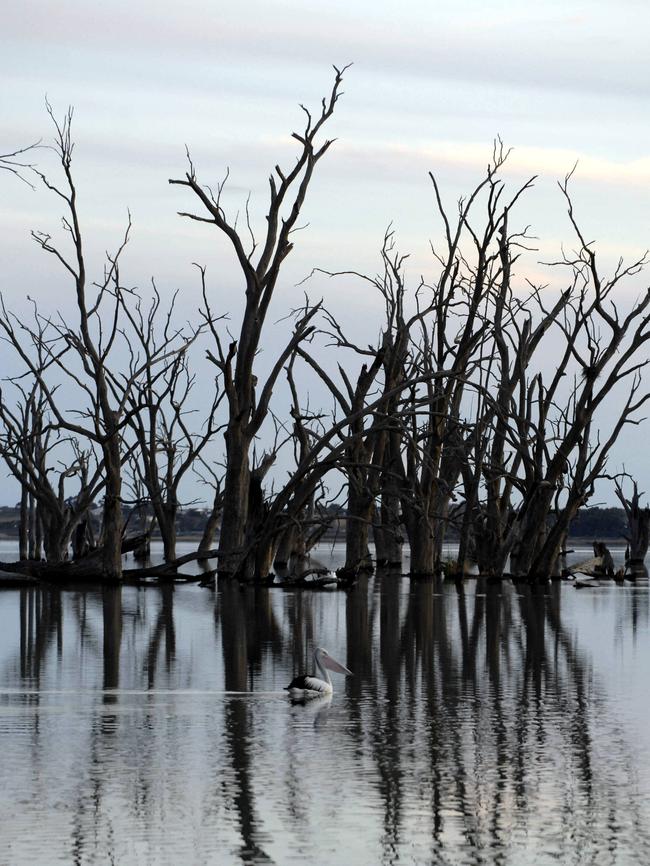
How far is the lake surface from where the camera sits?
6863 millimetres

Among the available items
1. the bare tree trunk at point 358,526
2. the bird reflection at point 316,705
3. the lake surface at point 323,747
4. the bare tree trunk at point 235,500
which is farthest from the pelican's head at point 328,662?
the bare tree trunk at point 358,526

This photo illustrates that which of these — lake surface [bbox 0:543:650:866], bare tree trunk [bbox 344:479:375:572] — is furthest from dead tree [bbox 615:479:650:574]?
lake surface [bbox 0:543:650:866]

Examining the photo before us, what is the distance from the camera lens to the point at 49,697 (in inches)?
460

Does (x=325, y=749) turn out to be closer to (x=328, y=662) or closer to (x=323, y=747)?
(x=323, y=747)

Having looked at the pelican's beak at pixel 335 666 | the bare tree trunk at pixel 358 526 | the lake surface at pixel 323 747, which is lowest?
the lake surface at pixel 323 747

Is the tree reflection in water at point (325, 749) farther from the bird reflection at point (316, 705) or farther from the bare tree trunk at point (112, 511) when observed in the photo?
the bare tree trunk at point (112, 511)

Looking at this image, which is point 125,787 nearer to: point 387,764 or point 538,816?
point 387,764

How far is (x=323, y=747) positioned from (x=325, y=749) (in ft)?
0.29

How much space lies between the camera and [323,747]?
9.47m

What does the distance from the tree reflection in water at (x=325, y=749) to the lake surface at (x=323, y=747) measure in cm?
2

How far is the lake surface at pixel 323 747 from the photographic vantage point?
686 centimetres

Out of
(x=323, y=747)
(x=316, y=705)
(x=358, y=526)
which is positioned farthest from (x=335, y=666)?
(x=358, y=526)

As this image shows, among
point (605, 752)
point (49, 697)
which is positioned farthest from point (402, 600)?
point (605, 752)

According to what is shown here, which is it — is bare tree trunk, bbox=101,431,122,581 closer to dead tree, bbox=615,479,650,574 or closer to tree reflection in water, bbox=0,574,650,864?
tree reflection in water, bbox=0,574,650,864
